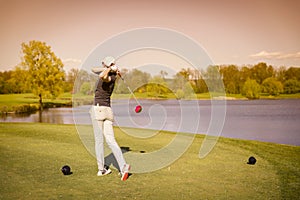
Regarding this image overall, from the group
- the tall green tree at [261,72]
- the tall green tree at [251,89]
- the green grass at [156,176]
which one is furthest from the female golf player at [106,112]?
the tall green tree at [251,89]

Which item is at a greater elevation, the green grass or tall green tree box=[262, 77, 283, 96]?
tall green tree box=[262, 77, 283, 96]

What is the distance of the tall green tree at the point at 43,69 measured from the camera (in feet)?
110

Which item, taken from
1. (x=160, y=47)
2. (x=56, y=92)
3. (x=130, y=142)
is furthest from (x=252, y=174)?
(x=56, y=92)

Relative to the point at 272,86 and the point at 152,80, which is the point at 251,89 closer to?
the point at 272,86

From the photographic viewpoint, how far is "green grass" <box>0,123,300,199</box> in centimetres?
513

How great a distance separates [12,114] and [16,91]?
2.53 meters

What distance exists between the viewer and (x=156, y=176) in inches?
243

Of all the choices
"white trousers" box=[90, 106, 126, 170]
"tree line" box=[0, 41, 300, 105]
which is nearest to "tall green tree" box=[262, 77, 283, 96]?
"tree line" box=[0, 41, 300, 105]

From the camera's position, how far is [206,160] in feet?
25.3

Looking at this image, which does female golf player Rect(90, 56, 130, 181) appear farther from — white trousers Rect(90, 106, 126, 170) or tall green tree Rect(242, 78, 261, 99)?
tall green tree Rect(242, 78, 261, 99)

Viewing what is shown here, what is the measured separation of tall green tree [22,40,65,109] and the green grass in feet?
82.8

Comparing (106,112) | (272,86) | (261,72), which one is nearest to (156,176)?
(106,112)

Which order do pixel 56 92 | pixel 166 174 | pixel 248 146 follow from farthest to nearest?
pixel 56 92, pixel 248 146, pixel 166 174

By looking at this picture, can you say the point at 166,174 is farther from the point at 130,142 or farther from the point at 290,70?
the point at 290,70
